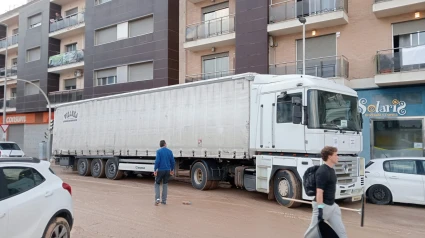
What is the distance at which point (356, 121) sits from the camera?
34.9 feet

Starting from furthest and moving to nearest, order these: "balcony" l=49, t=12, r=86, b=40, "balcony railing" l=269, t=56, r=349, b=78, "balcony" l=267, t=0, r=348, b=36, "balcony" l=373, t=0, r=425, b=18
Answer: "balcony" l=49, t=12, r=86, b=40 < "balcony" l=267, t=0, r=348, b=36 < "balcony railing" l=269, t=56, r=349, b=78 < "balcony" l=373, t=0, r=425, b=18

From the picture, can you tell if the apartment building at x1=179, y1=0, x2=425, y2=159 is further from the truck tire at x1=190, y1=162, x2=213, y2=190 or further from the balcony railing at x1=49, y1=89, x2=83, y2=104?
the balcony railing at x1=49, y1=89, x2=83, y2=104

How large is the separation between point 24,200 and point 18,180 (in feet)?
1.01

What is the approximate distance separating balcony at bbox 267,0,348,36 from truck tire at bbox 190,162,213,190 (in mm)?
9581

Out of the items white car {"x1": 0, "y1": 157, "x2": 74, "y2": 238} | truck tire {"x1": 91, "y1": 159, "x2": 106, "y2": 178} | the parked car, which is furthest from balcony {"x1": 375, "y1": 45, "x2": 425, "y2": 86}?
the parked car

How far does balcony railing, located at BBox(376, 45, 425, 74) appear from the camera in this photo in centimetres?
1566

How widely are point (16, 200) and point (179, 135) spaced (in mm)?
8971

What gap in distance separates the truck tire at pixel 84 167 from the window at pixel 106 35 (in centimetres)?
1256

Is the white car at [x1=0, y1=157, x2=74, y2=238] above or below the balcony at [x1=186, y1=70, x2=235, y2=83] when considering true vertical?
below

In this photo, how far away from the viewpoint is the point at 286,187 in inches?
398

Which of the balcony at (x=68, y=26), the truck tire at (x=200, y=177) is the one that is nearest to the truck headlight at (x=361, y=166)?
the truck tire at (x=200, y=177)

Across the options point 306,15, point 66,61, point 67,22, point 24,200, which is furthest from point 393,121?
point 67,22

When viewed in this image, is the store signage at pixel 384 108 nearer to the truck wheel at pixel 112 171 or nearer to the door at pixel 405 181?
the door at pixel 405 181

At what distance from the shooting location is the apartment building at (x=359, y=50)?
16359mm
